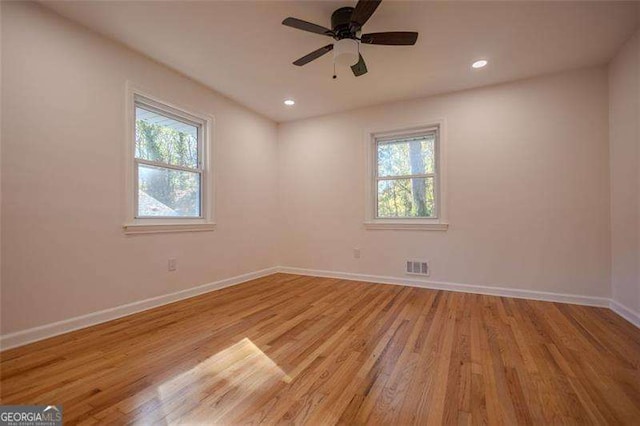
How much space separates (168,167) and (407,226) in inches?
122

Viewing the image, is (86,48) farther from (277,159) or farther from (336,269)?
(336,269)

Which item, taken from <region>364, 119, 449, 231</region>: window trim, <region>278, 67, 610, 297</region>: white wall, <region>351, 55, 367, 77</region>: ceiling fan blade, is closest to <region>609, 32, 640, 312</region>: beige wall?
<region>278, 67, 610, 297</region>: white wall

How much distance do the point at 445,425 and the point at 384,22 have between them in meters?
2.80

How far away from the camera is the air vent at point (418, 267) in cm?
386

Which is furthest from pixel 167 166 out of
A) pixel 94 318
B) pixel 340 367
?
pixel 340 367

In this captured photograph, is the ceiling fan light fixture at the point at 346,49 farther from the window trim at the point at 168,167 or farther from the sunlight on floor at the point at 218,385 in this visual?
the sunlight on floor at the point at 218,385

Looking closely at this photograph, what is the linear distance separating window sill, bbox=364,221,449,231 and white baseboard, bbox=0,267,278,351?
2.21 metres

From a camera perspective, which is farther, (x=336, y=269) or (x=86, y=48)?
(x=336, y=269)

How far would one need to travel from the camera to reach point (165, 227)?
313 centimetres

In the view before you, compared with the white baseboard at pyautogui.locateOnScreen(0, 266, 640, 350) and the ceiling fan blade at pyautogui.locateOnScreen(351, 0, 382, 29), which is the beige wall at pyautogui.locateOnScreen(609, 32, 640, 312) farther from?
the ceiling fan blade at pyautogui.locateOnScreen(351, 0, 382, 29)

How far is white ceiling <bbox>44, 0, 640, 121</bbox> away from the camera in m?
2.25

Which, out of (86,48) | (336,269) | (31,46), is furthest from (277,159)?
(31,46)

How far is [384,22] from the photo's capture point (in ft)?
7.91

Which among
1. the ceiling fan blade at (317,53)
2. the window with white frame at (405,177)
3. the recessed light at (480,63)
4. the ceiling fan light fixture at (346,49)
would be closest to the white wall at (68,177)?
the ceiling fan blade at (317,53)
